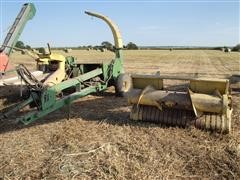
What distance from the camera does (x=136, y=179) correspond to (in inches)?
170

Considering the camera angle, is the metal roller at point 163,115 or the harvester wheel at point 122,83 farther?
the harvester wheel at point 122,83

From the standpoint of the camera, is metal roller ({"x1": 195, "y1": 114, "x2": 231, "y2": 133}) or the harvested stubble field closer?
the harvested stubble field

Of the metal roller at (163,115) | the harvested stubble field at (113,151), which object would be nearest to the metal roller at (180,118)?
the metal roller at (163,115)

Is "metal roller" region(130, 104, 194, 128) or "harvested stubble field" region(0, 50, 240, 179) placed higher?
"metal roller" region(130, 104, 194, 128)

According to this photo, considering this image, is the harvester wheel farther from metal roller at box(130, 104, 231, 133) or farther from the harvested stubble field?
metal roller at box(130, 104, 231, 133)

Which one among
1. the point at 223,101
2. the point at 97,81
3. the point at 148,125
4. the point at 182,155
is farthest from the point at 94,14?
the point at 182,155

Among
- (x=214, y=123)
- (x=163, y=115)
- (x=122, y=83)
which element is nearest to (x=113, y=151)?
(x=163, y=115)

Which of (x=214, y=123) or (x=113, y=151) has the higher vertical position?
(x=214, y=123)

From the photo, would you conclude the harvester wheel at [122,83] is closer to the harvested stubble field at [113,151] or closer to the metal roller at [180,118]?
the harvested stubble field at [113,151]

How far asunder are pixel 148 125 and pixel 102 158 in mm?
1733

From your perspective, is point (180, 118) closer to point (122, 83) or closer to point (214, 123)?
point (214, 123)

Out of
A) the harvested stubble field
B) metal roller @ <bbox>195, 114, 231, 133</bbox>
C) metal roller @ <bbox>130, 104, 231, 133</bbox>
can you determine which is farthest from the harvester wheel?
metal roller @ <bbox>195, 114, 231, 133</bbox>

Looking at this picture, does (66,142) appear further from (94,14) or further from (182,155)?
(94,14)

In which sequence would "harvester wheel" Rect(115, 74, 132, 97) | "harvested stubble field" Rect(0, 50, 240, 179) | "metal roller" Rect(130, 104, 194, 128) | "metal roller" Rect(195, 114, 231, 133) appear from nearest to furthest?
"harvested stubble field" Rect(0, 50, 240, 179)
"metal roller" Rect(195, 114, 231, 133)
"metal roller" Rect(130, 104, 194, 128)
"harvester wheel" Rect(115, 74, 132, 97)
